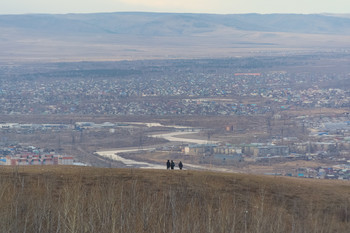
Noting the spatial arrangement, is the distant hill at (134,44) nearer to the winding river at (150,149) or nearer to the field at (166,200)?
the winding river at (150,149)

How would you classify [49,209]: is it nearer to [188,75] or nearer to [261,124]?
[261,124]

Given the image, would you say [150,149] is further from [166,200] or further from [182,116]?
[166,200]

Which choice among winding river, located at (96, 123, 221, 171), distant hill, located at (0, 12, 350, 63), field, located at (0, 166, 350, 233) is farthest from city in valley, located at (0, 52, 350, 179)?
distant hill, located at (0, 12, 350, 63)

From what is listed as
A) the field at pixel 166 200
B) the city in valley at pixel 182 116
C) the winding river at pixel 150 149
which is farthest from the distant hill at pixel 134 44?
the field at pixel 166 200

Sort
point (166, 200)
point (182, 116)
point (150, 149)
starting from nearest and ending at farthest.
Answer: point (166, 200)
point (150, 149)
point (182, 116)

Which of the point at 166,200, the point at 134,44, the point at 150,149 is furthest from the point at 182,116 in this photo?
the point at 134,44

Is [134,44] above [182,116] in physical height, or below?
above

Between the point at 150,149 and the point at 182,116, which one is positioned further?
the point at 182,116
